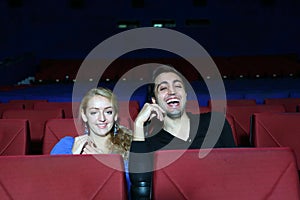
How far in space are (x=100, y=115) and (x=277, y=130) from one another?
0.72 metres

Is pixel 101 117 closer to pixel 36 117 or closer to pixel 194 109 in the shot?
pixel 194 109

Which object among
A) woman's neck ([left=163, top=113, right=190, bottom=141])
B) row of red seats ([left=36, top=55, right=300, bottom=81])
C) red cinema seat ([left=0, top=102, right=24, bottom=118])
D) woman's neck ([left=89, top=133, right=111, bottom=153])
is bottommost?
woman's neck ([left=89, top=133, right=111, bottom=153])

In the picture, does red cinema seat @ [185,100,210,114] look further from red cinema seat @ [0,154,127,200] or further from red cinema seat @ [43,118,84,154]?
red cinema seat @ [0,154,127,200]

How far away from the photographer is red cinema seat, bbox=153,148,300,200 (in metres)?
0.81

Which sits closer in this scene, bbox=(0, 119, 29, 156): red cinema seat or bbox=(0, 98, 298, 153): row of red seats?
bbox=(0, 119, 29, 156): red cinema seat

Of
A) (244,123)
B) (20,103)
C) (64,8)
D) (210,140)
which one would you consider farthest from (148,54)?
(210,140)

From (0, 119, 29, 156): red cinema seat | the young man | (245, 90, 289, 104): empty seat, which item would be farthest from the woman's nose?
(245, 90, 289, 104): empty seat

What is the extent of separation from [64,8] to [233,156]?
25.9ft

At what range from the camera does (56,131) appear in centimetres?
142

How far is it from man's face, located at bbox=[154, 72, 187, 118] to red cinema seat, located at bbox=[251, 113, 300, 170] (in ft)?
1.18

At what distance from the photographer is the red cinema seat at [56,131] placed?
4.58ft

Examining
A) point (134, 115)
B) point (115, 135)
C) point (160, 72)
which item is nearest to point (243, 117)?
point (134, 115)

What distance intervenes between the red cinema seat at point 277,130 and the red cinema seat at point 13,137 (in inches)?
37.1

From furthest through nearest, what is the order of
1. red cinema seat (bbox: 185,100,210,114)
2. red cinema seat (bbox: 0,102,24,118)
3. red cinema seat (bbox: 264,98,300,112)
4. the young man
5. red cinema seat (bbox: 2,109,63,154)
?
red cinema seat (bbox: 0,102,24,118)
red cinema seat (bbox: 264,98,300,112)
red cinema seat (bbox: 2,109,63,154)
red cinema seat (bbox: 185,100,210,114)
the young man
